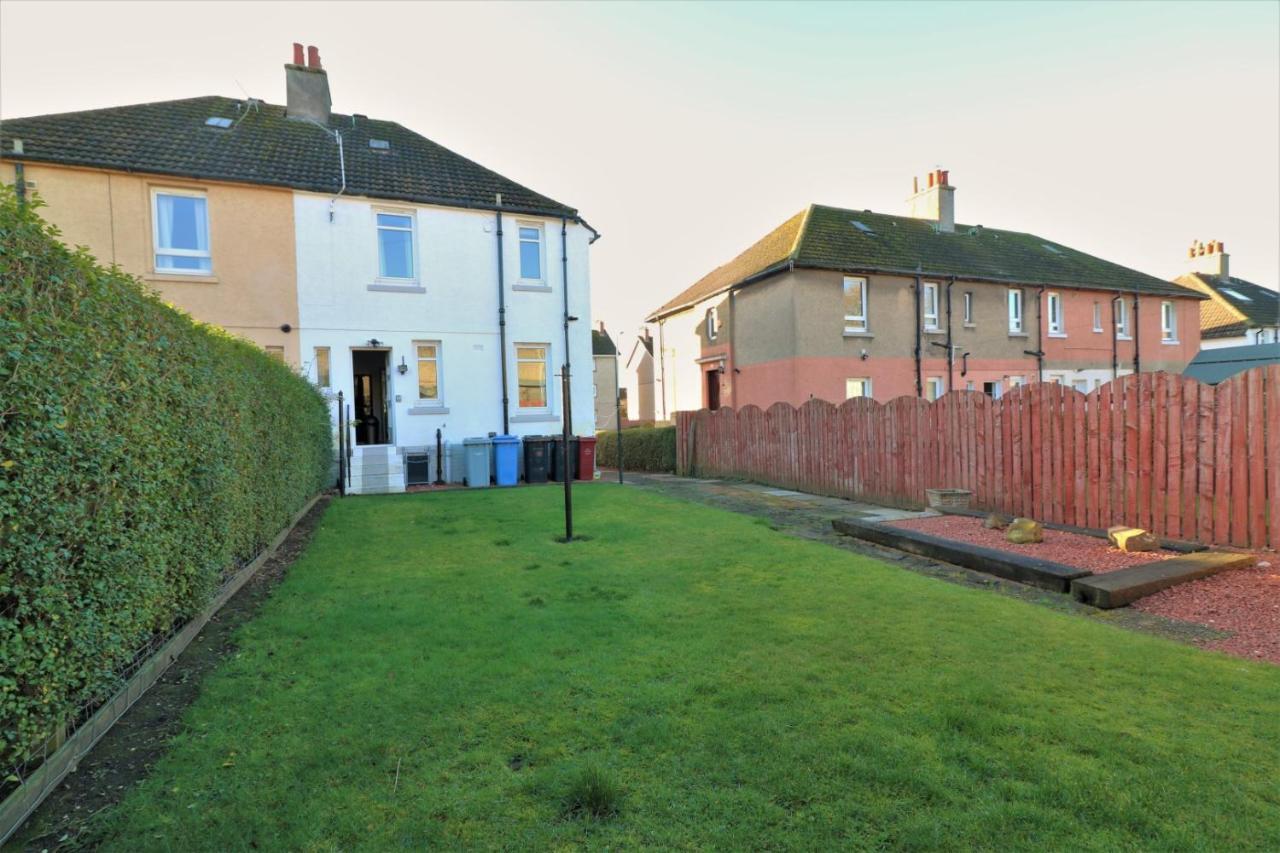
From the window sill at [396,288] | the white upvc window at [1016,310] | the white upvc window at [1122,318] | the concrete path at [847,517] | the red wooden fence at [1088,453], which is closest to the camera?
the concrete path at [847,517]

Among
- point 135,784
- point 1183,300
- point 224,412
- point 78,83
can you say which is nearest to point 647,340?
point 1183,300

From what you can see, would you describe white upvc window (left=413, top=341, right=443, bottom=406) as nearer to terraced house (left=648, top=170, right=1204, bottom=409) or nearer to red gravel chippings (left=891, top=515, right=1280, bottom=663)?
terraced house (left=648, top=170, right=1204, bottom=409)

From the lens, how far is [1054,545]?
7598mm

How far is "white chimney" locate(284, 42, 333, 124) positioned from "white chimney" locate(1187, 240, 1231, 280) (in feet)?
144

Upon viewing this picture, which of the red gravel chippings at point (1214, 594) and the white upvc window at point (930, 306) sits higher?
the white upvc window at point (930, 306)

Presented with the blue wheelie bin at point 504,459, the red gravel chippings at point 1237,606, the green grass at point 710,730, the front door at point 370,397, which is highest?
the front door at point 370,397

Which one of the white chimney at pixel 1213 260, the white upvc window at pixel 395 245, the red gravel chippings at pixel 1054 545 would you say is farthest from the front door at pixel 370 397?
the white chimney at pixel 1213 260

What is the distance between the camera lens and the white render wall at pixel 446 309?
50.6ft

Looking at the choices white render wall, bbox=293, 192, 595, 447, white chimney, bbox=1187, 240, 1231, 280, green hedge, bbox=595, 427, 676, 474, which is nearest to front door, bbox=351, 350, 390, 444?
white render wall, bbox=293, 192, 595, 447

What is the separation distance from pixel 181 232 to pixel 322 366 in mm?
4114

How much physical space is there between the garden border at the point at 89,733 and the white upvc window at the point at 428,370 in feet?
37.1

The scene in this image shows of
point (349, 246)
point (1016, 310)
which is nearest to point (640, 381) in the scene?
point (1016, 310)

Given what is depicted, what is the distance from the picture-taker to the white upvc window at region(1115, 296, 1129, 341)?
26.0m

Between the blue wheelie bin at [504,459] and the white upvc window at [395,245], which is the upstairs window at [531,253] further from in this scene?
the blue wheelie bin at [504,459]
